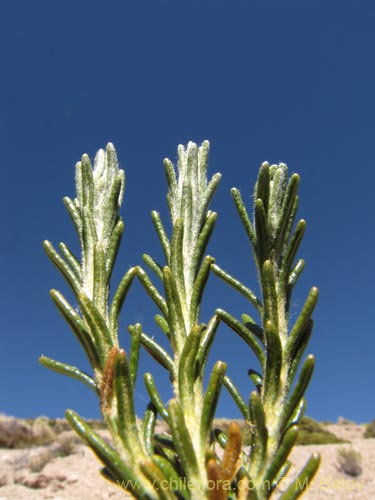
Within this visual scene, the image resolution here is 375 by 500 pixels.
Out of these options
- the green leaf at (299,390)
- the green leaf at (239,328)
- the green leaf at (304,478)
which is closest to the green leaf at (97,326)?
the green leaf at (239,328)

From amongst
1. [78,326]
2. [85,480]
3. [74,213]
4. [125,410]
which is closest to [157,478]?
[125,410]

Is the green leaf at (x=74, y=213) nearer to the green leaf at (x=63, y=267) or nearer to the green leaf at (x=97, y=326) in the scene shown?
the green leaf at (x=63, y=267)

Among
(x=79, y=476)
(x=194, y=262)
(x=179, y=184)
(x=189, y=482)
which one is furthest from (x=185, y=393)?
(x=79, y=476)

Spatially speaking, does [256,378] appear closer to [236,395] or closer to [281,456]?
[236,395]

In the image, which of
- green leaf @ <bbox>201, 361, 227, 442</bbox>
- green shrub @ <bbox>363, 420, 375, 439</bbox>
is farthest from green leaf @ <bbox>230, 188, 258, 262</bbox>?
green shrub @ <bbox>363, 420, 375, 439</bbox>

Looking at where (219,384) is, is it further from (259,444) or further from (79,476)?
(79,476)

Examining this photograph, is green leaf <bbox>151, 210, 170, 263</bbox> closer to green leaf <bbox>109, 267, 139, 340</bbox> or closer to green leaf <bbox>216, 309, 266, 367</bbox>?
green leaf <bbox>109, 267, 139, 340</bbox>
